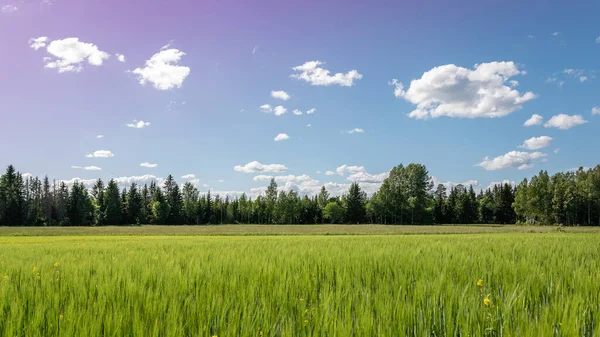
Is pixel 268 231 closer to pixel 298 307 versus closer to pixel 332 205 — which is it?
pixel 298 307

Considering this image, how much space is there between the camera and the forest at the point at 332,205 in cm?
9631

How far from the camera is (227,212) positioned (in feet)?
464

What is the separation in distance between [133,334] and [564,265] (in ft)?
20.9

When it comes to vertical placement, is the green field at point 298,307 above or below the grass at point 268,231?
above

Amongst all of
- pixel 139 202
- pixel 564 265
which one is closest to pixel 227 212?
pixel 139 202

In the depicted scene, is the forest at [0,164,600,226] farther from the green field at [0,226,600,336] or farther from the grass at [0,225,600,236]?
the green field at [0,226,600,336]

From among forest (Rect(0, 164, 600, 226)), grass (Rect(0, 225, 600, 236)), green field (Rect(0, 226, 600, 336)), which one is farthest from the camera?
forest (Rect(0, 164, 600, 226))

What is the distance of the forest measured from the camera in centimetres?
9631

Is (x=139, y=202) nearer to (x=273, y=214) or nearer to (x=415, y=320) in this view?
(x=273, y=214)

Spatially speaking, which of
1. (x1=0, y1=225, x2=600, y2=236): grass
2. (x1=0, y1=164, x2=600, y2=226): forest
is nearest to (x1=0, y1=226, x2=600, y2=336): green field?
(x1=0, y1=225, x2=600, y2=236): grass

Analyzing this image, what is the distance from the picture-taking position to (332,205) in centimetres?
12556

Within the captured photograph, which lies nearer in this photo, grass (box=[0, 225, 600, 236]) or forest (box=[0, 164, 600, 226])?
grass (box=[0, 225, 600, 236])

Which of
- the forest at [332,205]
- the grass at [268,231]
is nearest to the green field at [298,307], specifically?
the grass at [268,231]

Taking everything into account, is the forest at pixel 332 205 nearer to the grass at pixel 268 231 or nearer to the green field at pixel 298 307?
the grass at pixel 268 231
